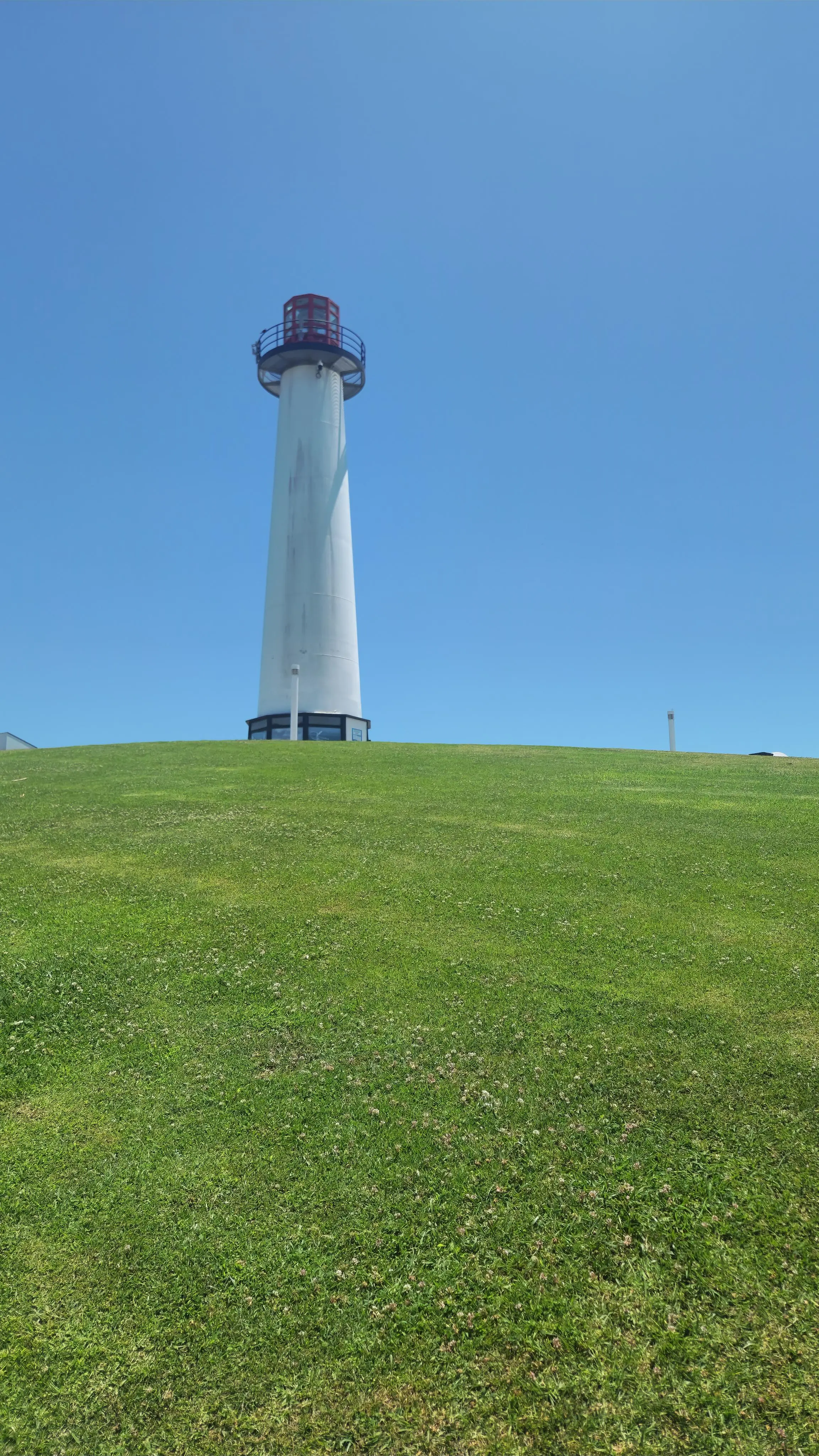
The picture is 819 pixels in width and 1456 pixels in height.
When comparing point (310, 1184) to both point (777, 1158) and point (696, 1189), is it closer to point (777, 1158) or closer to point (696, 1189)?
point (696, 1189)

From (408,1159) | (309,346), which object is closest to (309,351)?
(309,346)

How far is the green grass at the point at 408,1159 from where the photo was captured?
5109 mm

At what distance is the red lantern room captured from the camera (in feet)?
156

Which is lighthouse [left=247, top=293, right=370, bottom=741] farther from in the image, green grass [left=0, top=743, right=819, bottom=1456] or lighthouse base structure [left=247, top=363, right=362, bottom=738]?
green grass [left=0, top=743, right=819, bottom=1456]

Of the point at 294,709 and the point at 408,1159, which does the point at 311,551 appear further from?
the point at 408,1159

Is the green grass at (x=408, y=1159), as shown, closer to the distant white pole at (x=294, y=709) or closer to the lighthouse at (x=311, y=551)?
the distant white pole at (x=294, y=709)

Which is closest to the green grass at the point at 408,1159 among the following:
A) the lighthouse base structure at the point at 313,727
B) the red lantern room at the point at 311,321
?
the lighthouse base structure at the point at 313,727

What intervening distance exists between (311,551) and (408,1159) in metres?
39.7

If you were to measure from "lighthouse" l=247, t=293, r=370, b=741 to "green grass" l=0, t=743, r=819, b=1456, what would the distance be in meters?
28.4

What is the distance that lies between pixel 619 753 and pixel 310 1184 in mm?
26978

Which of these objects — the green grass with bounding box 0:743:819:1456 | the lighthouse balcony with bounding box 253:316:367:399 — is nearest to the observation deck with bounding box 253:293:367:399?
the lighthouse balcony with bounding box 253:316:367:399

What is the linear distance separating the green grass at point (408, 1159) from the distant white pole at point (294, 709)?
75.8 ft

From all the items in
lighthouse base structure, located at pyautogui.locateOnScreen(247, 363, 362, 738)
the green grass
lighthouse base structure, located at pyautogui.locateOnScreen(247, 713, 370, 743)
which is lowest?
Result: the green grass

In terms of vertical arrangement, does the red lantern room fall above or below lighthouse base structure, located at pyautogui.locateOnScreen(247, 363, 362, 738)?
above
